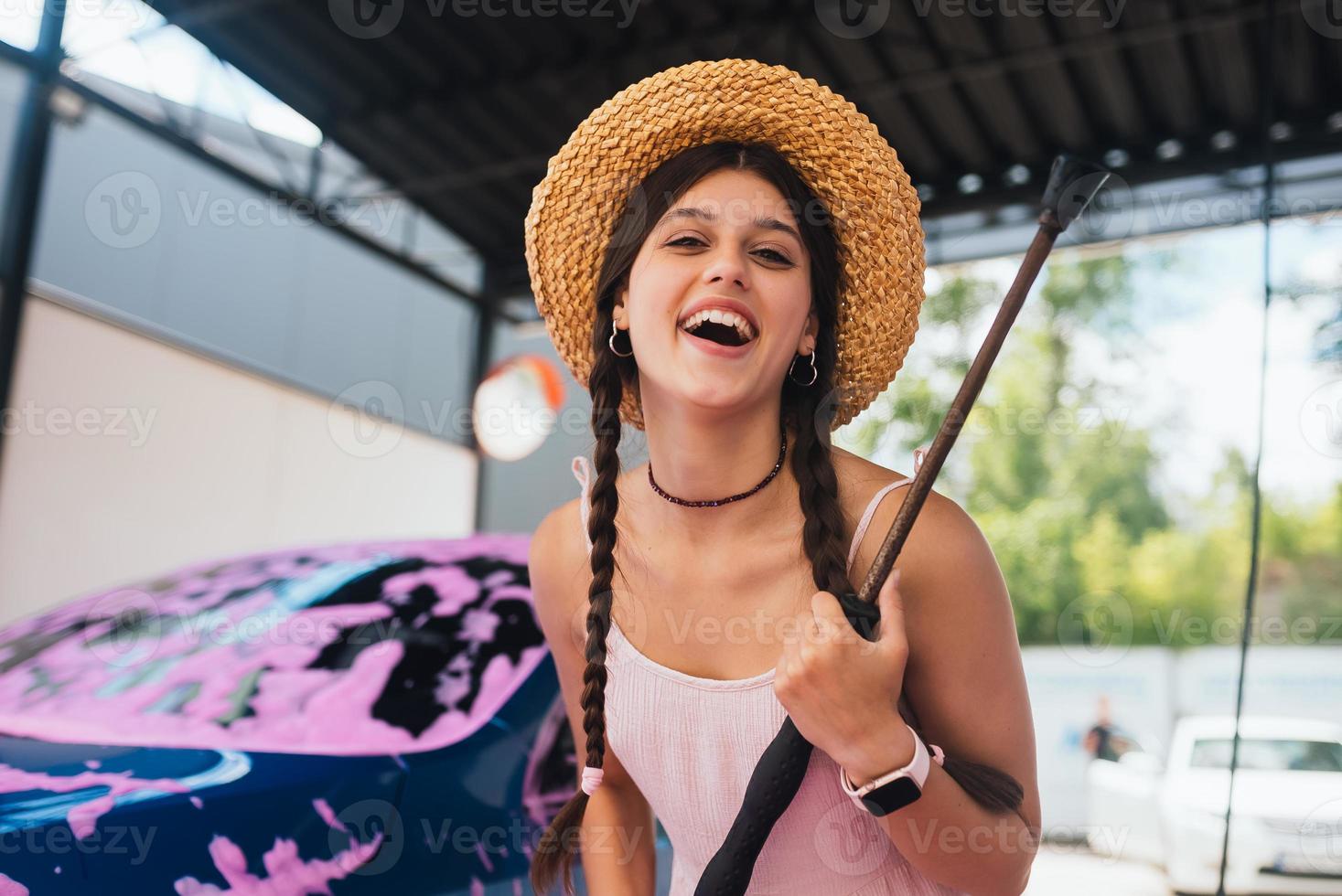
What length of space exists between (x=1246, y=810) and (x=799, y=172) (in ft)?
19.3

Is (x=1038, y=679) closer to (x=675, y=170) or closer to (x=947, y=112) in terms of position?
(x=947, y=112)

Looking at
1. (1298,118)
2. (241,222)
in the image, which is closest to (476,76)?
(241,222)

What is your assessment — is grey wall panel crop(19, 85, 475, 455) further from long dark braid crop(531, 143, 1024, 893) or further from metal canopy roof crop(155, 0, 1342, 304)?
long dark braid crop(531, 143, 1024, 893)

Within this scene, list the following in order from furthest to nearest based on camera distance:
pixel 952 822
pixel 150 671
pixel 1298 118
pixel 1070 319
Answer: pixel 1070 319 → pixel 1298 118 → pixel 150 671 → pixel 952 822

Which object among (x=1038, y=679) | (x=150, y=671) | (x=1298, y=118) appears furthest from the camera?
(x=1038, y=679)

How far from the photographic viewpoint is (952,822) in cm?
106

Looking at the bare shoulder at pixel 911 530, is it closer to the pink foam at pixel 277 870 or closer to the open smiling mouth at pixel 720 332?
the open smiling mouth at pixel 720 332

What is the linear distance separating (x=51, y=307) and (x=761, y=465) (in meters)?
5.99

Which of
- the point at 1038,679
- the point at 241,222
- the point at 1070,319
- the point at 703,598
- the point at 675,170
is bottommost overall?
the point at 1038,679

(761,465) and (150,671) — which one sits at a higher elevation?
(761,465)

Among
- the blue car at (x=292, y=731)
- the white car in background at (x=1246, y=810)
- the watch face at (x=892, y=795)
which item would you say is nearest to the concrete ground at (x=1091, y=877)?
the white car in background at (x=1246, y=810)

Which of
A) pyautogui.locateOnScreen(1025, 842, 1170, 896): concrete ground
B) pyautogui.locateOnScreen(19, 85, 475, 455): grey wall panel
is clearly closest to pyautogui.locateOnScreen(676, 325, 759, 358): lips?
pyautogui.locateOnScreen(1025, 842, 1170, 896): concrete ground

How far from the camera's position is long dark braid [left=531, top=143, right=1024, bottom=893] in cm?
120

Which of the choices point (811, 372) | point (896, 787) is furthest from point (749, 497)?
point (896, 787)
